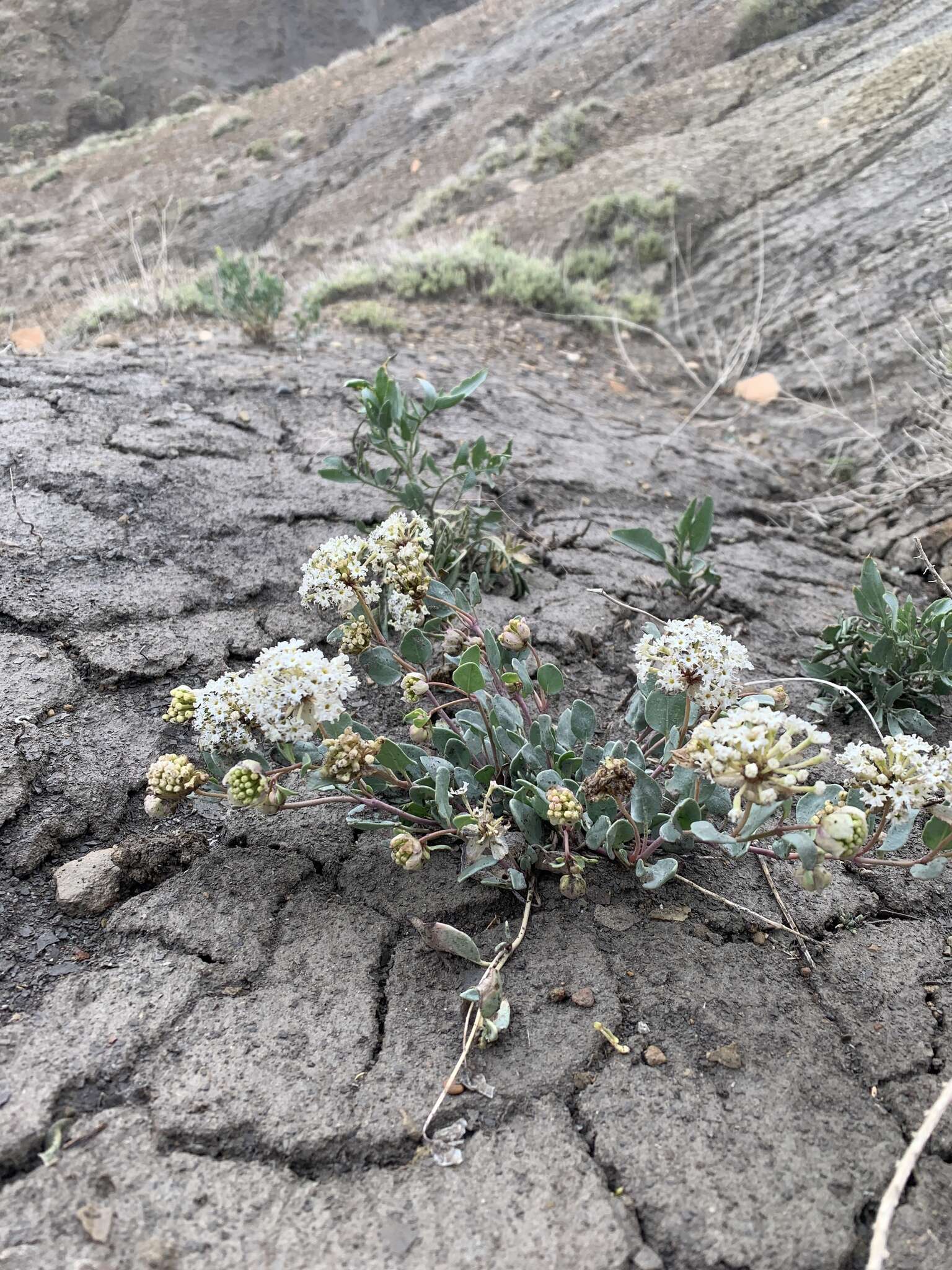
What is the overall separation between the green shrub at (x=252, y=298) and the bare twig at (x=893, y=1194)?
14.4 ft

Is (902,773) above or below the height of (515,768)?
above

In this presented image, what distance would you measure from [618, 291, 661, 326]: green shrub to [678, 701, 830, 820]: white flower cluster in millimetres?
5431

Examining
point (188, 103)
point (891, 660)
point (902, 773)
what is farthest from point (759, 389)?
point (188, 103)

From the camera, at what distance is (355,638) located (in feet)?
5.83

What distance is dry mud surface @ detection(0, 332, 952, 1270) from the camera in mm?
1151

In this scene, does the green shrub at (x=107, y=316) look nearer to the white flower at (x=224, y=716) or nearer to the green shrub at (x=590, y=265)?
the green shrub at (x=590, y=265)

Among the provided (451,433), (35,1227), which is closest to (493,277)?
(451,433)

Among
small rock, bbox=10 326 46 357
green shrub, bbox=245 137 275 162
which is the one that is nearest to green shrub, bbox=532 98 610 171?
small rock, bbox=10 326 46 357

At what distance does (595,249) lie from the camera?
6785 millimetres

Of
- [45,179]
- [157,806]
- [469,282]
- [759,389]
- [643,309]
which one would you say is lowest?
[759,389]

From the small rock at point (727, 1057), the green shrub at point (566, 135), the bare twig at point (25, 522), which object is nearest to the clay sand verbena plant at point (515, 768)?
the small rock at point (727, 1057)

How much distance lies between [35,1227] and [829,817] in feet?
4.17

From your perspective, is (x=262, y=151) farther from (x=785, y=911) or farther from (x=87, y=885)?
(x=785, y=911)

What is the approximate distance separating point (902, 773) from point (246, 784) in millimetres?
1131
